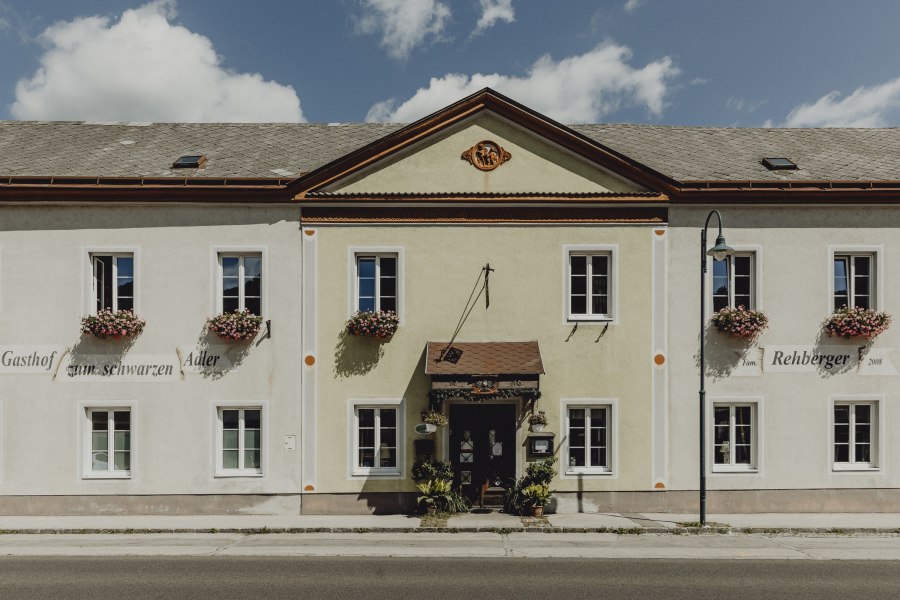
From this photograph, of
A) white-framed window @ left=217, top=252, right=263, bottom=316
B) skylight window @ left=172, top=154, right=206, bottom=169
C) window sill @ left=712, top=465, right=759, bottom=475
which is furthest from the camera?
skylight window @ left=172, top=154, right=206, bottom=169

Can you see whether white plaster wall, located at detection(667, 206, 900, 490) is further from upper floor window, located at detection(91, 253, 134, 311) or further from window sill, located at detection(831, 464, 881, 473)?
upper floor window, located at detection(91, 253, 134, 311)

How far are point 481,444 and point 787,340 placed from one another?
761cm

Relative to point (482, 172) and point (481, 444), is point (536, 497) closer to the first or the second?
point (481, 444)

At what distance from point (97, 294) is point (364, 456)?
24.3 ft

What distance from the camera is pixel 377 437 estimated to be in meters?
13.2

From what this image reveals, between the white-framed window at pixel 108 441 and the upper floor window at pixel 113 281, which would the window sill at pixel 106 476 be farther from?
the upper floor window at pixel 113 281

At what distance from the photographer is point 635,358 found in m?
13.2

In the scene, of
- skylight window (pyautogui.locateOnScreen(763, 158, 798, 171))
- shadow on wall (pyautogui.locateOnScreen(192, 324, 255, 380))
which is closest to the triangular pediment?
skylight window (pyautogui.locateOnScreen(763, 158, 798, 171))

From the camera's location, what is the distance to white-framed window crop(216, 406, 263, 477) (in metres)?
13.1

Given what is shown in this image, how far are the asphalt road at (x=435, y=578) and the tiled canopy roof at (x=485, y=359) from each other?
397 cm

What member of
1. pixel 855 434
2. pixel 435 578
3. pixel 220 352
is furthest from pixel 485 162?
Result: pixel 855 434

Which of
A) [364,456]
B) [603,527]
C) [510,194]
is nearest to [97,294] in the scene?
[364,456]

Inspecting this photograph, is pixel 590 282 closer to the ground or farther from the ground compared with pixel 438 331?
farther from the ground

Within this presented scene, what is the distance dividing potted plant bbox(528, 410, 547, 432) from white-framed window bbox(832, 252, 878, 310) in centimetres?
750
